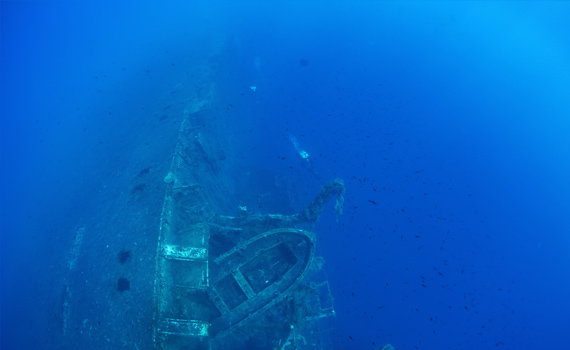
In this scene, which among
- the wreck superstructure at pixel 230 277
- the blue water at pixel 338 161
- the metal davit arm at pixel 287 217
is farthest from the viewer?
the blue water at pixel 338 161

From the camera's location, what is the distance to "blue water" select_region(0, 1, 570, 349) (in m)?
9.09

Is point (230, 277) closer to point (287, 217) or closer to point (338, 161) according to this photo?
point (287, 217)

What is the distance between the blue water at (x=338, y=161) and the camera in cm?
909

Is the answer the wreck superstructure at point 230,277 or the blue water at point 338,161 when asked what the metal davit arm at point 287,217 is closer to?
the wreck superstructure at point 230,277

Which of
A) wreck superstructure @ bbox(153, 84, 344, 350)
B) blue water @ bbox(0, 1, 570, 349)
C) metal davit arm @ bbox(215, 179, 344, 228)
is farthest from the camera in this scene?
blue water @ bbox(0, 1, 570, 349)

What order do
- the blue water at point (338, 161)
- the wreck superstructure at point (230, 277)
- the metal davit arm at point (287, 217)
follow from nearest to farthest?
the wreck superstructure at point (230, 277)
the metal davit arm at point (287, 217)
the blue water at point (338, 161)

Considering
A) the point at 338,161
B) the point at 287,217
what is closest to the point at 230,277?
the point at 287,217

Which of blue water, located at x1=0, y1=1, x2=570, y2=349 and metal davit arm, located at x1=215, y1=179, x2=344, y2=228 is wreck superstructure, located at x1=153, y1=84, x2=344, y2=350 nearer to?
metal davit arm, located at x1=215, y1=179, x2=344, y2=228

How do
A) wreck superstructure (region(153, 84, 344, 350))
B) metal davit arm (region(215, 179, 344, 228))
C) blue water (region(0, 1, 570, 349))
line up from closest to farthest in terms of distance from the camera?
1. wreck superstructure (region(153, 84, 344, 350))
2. metal davit arm (region(215, 179, 344, 228))
3. blue water (region(0, 1, 570, 349))

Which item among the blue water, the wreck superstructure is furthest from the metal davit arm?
the blue water

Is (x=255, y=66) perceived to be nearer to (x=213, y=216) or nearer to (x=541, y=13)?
(x=213, y=216)

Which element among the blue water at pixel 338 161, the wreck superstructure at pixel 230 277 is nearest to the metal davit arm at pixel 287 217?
the wreck superstructure at pixel 230 277

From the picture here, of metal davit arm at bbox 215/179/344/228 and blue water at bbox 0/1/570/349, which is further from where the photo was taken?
blue water at bbox 0/1/570/349

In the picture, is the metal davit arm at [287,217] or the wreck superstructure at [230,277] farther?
the metal davit arm at [287,217]
